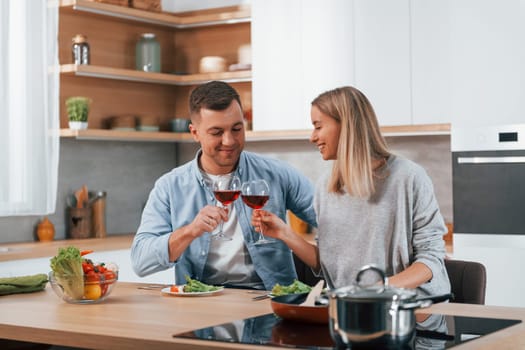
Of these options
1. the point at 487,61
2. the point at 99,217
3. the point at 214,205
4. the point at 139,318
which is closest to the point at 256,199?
the point at 214,205

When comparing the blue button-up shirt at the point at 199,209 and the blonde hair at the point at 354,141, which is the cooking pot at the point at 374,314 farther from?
the blue button-up shirt at the point at 199,209

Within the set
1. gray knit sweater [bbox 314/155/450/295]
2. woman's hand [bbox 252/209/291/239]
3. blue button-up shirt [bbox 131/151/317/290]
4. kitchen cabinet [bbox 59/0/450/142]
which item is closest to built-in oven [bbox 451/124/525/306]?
kitchen cabinet [bbox 59/0/450/142]

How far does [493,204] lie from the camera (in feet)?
15.6

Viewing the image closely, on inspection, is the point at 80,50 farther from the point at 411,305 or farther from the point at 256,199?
the point at 411,305

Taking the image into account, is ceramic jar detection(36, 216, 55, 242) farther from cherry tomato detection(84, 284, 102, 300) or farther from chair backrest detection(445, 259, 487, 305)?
chair backrest detection(445, 259, 487, 305)

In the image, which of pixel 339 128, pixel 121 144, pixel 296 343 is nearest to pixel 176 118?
pixel 121 144

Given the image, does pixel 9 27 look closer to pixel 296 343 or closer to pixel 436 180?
pixel 436 180

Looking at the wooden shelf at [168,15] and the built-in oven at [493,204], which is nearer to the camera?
the built-in oven at [493,204]

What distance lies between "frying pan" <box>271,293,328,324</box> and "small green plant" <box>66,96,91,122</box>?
10.3 feet

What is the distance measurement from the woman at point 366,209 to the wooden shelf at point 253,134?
7.12 feet

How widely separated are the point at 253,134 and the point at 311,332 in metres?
3.42

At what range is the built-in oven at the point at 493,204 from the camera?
4.64 m

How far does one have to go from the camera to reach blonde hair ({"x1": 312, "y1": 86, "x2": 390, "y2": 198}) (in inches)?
112

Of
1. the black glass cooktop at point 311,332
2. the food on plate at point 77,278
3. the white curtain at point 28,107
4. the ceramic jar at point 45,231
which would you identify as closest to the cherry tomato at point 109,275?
the food on plate at point 77,278
